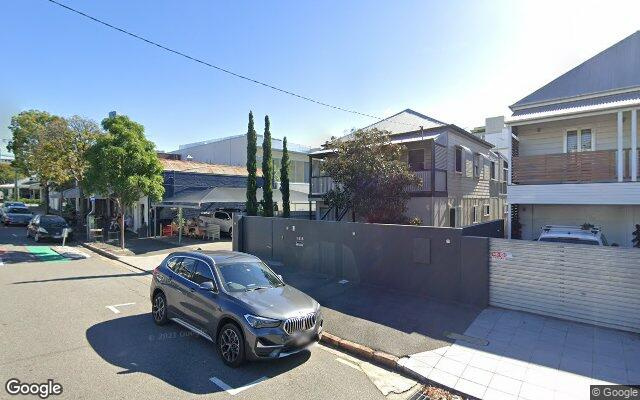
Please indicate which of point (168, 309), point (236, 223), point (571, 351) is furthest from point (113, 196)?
point (571, 351)

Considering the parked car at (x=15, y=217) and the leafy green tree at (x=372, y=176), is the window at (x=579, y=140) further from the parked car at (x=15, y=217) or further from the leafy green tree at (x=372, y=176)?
the parked car at (x=15, y=217)

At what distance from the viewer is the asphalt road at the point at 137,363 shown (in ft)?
15.6

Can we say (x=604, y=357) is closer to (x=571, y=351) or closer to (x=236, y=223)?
(x=571, y=351)

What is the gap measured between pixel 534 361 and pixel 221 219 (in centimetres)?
1774

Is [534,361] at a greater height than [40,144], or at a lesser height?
lesser

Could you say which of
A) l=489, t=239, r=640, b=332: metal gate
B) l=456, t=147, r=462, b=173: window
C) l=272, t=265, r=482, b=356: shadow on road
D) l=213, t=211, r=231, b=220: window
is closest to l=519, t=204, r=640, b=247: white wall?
l=456, t=147, r=462, b=173: window

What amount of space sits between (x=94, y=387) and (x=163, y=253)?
1225 centimetres

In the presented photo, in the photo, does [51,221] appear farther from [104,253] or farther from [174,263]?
[174,263]

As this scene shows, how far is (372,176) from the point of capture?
40.1ft

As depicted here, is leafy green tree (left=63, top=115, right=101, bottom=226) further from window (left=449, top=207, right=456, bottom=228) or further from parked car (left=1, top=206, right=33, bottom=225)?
window (left=449, top=207, right=456, bottom=228)

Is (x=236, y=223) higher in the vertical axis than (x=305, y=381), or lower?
higher

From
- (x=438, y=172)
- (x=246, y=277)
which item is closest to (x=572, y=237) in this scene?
(x=438, y=172)

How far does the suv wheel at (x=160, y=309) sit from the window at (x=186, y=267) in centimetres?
63

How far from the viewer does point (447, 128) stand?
16.4 m
